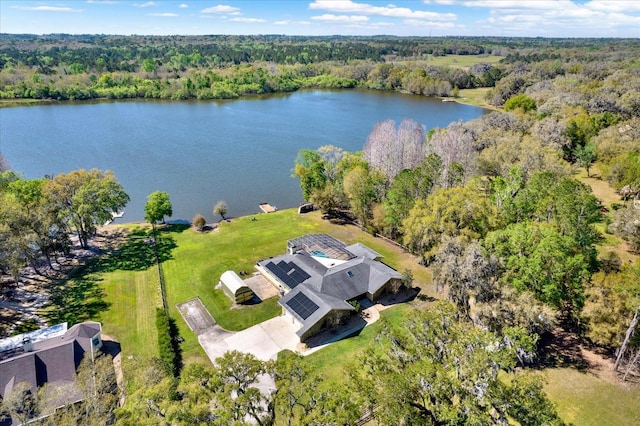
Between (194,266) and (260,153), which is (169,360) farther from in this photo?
(260,153)

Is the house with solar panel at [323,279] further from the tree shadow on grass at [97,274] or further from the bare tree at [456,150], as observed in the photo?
the bare tree at [456,150]

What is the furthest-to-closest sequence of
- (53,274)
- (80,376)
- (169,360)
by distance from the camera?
1. (53,274)
2. (169,360)
3. (80,376)

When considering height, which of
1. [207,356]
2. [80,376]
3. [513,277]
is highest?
[513,277]

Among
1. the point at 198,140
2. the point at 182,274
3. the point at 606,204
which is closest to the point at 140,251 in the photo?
the point at 182,274

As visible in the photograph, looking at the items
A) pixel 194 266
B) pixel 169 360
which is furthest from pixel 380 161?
pixel 169 360

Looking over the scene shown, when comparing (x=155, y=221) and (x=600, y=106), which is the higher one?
(x=600, y=106)

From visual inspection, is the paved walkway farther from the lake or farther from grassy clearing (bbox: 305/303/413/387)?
the lake

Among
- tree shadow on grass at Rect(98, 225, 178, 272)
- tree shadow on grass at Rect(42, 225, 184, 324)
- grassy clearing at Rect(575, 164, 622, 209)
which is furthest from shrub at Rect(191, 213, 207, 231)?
grassy clearing at Rect(575, 164, 622, 209)
